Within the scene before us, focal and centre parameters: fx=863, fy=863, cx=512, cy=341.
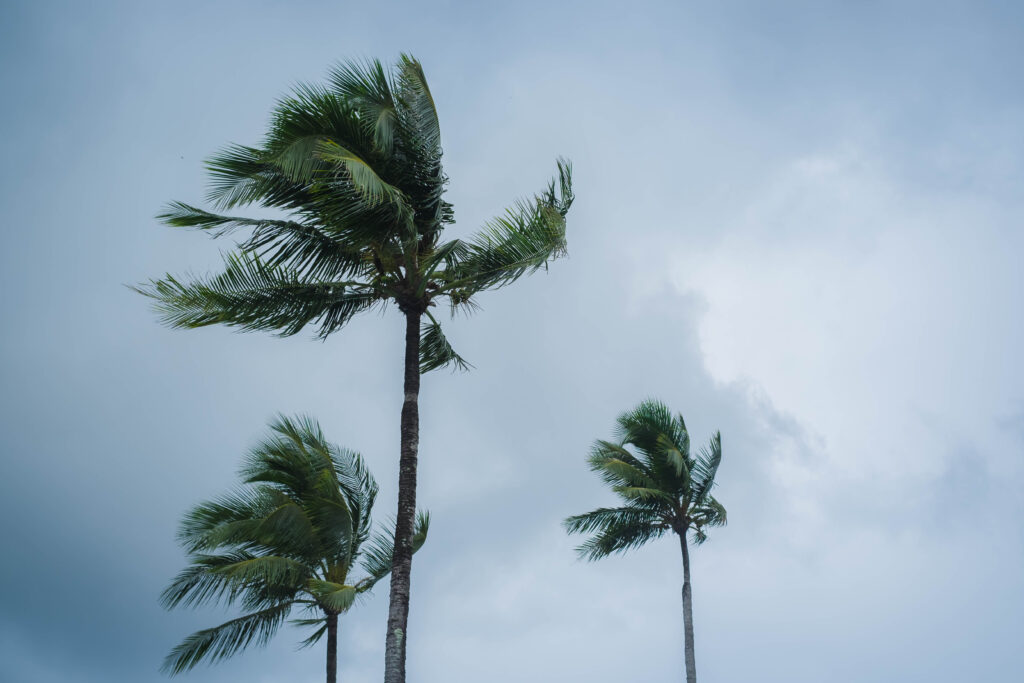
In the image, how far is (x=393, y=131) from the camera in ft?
41.6

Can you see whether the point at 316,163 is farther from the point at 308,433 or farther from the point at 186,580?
the point at 186,580

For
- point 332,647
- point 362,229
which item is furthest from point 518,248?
point 332,647

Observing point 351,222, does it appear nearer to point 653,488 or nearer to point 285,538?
point 285,538

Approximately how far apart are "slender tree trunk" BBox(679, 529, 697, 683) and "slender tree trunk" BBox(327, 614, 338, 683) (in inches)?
378

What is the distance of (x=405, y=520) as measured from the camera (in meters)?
11.9

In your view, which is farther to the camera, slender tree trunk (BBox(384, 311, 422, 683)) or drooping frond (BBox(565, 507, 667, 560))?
drooping frond (BBox(565, 507, 667, 560))

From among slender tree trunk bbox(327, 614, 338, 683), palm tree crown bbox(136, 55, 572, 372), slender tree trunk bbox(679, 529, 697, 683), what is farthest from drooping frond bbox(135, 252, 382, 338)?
slender tree trunk bbox(679, 529, 697, 683)

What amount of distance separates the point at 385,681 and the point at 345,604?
114 cm

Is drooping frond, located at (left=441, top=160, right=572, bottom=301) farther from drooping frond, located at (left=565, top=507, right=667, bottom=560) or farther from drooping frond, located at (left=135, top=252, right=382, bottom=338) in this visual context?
drooping frond, located at (left=565, top=507, right=667, bottom=560)

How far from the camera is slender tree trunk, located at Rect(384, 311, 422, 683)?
11070 millimetres

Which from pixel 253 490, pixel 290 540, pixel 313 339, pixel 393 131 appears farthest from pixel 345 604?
pixel 393 131

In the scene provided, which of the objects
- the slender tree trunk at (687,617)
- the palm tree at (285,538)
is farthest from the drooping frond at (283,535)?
the slender tree trunk at (687,617)

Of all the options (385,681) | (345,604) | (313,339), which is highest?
(313,339)

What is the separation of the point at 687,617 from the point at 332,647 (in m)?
10.2
